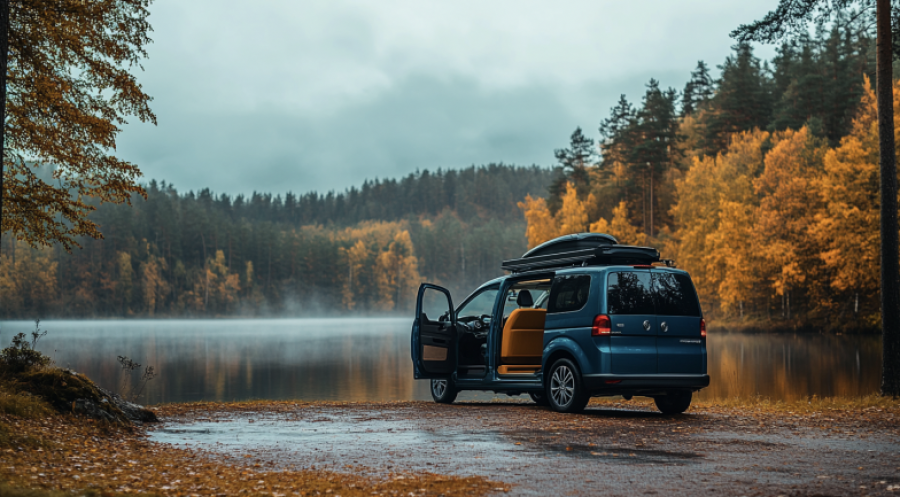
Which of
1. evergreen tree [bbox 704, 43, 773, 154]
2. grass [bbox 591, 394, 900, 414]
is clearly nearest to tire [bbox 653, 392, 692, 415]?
grass [bbox 591, 394, 900, 414]

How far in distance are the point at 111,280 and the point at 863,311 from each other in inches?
4151

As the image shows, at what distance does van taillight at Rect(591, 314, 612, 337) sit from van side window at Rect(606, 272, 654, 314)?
0.13m

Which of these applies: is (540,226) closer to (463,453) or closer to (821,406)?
(821,406)

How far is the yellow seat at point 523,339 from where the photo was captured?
1250 centimetres

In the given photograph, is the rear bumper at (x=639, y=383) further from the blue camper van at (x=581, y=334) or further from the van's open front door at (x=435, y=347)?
the van's open front door at (x=435, y=347)

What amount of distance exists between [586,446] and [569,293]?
346cm

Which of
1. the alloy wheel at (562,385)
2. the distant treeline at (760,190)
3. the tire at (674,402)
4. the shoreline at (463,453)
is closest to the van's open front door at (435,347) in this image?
the shoreline at (463,453)

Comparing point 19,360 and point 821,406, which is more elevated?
point 19,360

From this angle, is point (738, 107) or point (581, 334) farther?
point (738, 107)

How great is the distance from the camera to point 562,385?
11.3 meters

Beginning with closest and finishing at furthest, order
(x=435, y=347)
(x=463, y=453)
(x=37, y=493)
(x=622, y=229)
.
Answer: (x=37, y=493) → (x=463, y=453) → (x=435, y=347) → (x=622, y=229)

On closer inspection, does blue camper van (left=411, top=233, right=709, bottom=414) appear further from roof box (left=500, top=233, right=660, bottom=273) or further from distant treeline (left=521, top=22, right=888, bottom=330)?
distant treeline (left=521, top=22, right=888, bottom=330)

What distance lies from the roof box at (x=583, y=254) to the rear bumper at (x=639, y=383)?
Answer: 5.94ft

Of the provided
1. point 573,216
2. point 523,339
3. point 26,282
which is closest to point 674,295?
point 523,339
